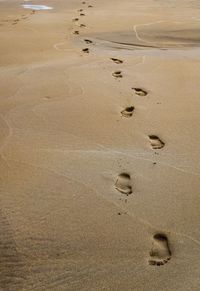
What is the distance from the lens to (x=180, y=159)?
2885 millimetres

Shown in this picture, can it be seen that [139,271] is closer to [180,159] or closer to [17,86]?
[180,159]

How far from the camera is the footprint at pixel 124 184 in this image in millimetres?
2573

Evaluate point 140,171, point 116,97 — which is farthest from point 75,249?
point 116,97

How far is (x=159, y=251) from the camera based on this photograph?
2.15 meters

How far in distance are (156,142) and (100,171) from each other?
0.59 m

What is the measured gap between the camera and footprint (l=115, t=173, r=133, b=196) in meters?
2.57

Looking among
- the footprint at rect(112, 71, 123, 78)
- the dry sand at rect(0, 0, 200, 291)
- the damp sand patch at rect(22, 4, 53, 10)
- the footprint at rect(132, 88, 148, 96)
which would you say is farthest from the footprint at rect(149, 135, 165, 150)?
the damp sand patch at rect(22, 4, 53, 10)

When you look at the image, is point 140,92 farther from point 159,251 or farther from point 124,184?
point 159,251

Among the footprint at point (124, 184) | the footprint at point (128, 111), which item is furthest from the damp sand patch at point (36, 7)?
the footprint at point (124, 184)

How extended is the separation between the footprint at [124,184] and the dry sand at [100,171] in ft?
0.04

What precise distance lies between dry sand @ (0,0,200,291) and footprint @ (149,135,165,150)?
11 millimetres

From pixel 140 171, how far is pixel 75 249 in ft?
2.57

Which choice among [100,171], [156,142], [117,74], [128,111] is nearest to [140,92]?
[128,111]

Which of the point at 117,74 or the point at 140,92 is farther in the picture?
the point at 117,74
